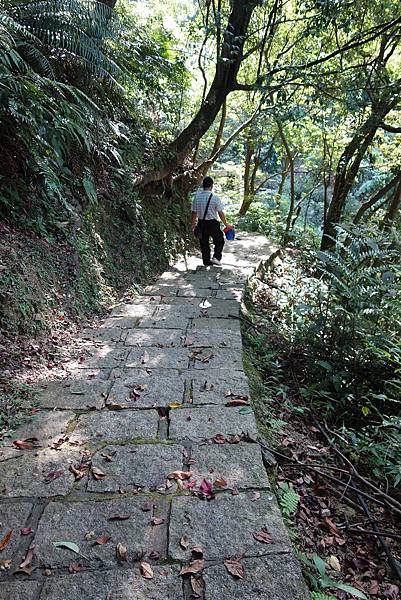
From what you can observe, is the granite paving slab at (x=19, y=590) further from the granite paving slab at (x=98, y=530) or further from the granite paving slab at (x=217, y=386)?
the granite paving slab at (x=217, y=386)

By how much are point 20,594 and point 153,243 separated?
6.01 meters

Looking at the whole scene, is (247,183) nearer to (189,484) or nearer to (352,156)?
(352,156)

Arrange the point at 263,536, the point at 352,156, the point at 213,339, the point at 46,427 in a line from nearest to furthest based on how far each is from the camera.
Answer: the point at 263,536 < the point at 46,427 < the point at 213,339 < the point at 352,156

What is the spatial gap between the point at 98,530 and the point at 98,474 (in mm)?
361

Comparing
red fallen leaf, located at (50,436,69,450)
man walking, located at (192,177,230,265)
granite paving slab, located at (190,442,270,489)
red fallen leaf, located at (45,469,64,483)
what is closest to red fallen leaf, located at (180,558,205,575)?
granite paving slab, located at (190,442,270,489)

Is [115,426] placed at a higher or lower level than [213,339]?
higher

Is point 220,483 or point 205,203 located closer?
point 220,483

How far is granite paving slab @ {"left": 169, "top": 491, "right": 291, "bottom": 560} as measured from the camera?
167 centimetres

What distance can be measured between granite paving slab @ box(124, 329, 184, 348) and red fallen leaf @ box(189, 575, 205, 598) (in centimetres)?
235

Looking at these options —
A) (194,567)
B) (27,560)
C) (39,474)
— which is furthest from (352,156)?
(27,560)

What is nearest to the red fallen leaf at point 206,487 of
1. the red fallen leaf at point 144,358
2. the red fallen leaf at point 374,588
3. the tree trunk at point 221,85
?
the red fallen leaf at point 374,588

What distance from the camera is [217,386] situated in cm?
303

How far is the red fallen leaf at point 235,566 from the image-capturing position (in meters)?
1.55

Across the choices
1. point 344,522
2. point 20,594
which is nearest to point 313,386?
point 344,522
